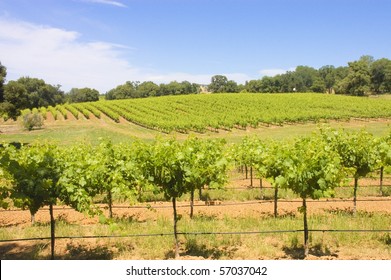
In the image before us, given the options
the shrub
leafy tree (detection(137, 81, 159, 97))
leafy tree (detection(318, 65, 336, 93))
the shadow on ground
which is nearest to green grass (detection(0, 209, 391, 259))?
the shadow on ground

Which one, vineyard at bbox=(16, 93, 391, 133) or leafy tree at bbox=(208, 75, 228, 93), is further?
leafy tree at bbox=(208, 75, 228, 93)

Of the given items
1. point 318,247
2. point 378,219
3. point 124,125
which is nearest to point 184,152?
point 318,247

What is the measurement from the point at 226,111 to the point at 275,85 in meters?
69.6

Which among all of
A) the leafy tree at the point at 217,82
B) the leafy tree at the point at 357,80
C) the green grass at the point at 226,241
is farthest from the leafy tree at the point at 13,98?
the leafy tree at the point at 217,82

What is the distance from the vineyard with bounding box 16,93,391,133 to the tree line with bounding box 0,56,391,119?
55.1 feet

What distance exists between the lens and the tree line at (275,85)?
92106 mm

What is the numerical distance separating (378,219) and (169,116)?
5087 centimetres

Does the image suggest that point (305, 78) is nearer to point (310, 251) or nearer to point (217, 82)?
point (217, 82)

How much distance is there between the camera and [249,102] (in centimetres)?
7762

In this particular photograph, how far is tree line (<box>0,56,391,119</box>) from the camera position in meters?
92.1

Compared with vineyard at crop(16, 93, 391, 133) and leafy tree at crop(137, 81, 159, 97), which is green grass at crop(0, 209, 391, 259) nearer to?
vineyard at crop(16, 93, 391, 133)

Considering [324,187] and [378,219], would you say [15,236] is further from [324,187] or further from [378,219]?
[378,219]

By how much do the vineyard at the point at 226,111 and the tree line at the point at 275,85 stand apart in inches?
Result: 661

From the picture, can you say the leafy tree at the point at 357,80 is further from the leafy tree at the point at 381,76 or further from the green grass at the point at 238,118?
the leafy tree at the point at 381,76
